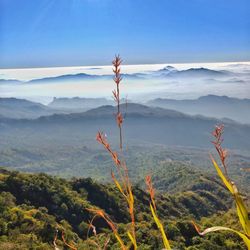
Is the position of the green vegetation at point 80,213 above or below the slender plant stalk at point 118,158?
below

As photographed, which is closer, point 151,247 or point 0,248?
point 0,248

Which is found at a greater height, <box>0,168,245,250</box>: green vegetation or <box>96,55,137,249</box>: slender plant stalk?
<box>96,55,137,249</box>: slender plant stalk

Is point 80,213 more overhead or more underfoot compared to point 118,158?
more underfoot

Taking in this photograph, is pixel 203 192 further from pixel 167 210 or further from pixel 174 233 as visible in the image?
pixel 174 233

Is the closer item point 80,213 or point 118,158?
point 118,158

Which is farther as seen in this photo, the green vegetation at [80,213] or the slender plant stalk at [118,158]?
the green vegetation at [80,213]

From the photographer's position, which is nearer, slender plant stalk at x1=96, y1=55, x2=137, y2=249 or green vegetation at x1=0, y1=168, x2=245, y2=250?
slender plant stalk at x1=96, y1=55, x2=137, y2=249

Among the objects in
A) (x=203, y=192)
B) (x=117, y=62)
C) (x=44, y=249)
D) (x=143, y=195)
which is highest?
(x=117, y=62)

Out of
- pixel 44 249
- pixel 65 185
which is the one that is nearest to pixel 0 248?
pixel 44 249

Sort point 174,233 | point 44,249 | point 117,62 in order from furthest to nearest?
point 174,233 < point 44,249 < point 117,62

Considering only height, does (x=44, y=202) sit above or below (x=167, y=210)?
above

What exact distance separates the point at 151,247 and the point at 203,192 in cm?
8669

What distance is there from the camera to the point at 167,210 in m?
87.4

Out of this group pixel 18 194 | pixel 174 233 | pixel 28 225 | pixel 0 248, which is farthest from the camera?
pixel 18 194
